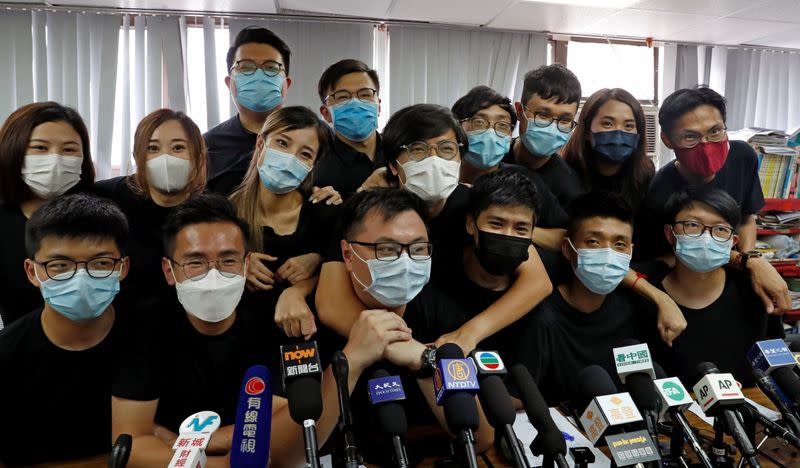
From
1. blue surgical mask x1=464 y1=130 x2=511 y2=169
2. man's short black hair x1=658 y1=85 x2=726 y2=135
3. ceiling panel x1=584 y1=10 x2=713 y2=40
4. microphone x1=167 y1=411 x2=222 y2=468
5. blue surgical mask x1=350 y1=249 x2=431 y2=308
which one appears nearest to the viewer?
microphone x1=167 y1=411 x2=222 y2=468

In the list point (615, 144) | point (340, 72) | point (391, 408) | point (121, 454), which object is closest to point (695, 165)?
point (615, 144)

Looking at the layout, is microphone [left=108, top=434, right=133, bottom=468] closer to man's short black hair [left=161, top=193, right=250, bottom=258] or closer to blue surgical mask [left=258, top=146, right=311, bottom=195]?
man's short black hair [left=161, top=193, right=250, bottom=258]

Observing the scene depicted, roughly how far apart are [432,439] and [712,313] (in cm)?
142

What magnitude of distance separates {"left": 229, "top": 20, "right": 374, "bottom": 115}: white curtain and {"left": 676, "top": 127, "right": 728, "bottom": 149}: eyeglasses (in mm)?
3598

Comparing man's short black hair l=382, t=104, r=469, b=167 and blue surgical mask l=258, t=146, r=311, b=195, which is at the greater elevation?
man's short black hair l=382, t=104, r=469, b=167

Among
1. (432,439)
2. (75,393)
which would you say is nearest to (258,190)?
(75,393)

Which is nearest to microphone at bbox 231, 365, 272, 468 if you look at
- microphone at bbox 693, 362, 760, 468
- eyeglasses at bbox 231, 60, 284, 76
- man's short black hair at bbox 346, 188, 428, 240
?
man's short black hair at bbox 346, 188, 428, 240

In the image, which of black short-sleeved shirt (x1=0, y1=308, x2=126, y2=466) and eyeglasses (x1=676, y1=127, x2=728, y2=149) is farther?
eyeglasses (x1=676, y1=127, x2=728, y2=149)

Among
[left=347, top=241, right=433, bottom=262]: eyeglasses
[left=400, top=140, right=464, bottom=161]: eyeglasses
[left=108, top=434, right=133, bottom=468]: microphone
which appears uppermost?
[left=400, top=140, right=464, bottom=161]: eyeglasses

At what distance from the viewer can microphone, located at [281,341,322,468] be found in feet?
3.14

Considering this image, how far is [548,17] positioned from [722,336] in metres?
3.91

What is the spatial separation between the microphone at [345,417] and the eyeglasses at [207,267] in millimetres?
673

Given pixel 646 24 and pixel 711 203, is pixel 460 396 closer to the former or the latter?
pixel 711 203

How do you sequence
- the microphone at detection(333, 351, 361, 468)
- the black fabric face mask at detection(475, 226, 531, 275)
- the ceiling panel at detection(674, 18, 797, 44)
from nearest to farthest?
the microphone at detection(333, 351, 361, 468) < the black fabric face mask at detection(475, 226, 531, 275) < the ceiling panel at detection(674, 18, 797, 44)
